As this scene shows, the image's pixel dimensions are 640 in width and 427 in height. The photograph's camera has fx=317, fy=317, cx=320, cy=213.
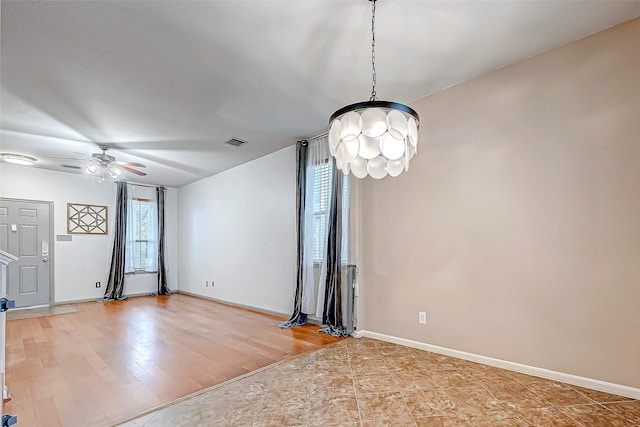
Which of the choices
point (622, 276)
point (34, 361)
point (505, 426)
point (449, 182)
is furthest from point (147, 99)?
point (622, 276)

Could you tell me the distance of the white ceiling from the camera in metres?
2.16

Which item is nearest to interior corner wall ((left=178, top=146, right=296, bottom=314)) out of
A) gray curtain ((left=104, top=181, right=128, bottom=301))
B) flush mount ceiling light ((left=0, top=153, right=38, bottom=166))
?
gray curtain ((left=104, top=181, right=128, bottom=301))

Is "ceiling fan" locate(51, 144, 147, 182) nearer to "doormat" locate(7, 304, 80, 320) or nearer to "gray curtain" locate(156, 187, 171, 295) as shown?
"doormat" locate(7, 304, 80, 320)

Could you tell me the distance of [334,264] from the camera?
4.04 m

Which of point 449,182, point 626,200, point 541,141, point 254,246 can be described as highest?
point 541,141

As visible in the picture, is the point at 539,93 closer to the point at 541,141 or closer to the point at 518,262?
the point at 541,141

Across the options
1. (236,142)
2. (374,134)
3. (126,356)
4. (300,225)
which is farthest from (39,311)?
(374,134)

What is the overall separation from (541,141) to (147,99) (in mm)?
3840

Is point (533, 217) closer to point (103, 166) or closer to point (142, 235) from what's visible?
point (103, 166)

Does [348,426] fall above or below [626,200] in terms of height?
below

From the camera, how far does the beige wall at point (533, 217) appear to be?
233cm

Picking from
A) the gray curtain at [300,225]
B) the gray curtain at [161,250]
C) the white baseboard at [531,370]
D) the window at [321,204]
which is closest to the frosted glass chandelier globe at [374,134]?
the white baseboard at [531,370]

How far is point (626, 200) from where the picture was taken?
90.7 inches

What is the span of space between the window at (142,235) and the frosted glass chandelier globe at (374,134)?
6807 millimetres
